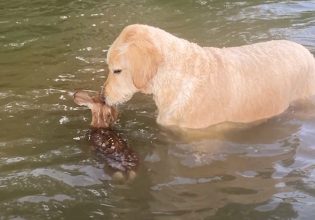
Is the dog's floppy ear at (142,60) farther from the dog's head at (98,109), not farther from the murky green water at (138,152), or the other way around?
the murky green water at (138,152)

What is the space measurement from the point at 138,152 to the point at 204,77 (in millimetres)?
1173

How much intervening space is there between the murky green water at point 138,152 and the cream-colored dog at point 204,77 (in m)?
0.29

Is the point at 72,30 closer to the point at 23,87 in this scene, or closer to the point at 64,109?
the point at 23,87

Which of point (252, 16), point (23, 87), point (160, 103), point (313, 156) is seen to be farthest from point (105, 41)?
point (313, 156)

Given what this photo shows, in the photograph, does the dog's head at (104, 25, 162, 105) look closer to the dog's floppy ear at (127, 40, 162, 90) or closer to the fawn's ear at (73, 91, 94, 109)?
the dog's floppy ear at (127, 40, 162, 90)

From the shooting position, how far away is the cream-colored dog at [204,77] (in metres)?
5.51

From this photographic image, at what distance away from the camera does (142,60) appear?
542cm

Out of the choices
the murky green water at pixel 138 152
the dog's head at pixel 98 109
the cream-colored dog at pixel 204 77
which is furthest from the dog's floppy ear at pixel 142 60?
the murky green water at pixel 138 152

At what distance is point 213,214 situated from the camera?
475 centimetres

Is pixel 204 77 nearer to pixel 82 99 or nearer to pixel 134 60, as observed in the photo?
pixel 134 60

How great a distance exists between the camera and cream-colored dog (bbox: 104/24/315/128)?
551 cm

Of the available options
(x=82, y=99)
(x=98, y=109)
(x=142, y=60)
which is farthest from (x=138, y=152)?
(x=142, y=60)

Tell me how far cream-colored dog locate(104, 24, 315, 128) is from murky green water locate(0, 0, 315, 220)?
0.29 metres

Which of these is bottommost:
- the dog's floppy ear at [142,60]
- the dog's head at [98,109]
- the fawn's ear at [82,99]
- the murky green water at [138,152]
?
the murky green water at [138,152]
